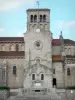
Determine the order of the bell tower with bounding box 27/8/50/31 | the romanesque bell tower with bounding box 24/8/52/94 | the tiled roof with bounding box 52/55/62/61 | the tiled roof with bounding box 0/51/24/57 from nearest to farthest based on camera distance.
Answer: the romanesque bell tower with bounding box 24/8/52/94, the tiled roof with bounding box 52/55/62/61, the tiled roof with bounding box 0/51/24/57, the bell tower with bounding box 27/8/50/31

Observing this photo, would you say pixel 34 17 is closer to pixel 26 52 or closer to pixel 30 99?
pixel 26 52

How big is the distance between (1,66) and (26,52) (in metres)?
7.94

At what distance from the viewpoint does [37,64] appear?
77.2 m

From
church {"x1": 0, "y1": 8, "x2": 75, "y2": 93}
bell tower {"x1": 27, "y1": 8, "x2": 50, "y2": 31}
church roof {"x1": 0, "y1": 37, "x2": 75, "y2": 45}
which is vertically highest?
bell tower {"x1": 27, "y1": 8, "x2": 50, "y2": 31}

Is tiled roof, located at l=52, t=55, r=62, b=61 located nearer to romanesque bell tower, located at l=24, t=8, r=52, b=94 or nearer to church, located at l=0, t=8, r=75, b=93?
church, located at l=0, t=8, r=75, b=93

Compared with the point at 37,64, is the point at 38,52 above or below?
above

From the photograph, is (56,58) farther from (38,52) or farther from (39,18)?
(39,18)

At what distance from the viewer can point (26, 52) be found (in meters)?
79.1

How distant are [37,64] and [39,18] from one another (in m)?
14.5

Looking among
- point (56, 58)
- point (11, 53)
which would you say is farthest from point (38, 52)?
point (11, 53)

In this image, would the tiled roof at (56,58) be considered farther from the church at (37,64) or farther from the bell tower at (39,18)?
the bell tower at (39,18)

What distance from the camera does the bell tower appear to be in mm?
82537

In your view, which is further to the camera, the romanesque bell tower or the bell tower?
the bell tower

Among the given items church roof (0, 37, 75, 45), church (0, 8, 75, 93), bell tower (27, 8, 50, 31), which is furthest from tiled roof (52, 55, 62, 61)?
bell tower (27, 8, 50, 31)
